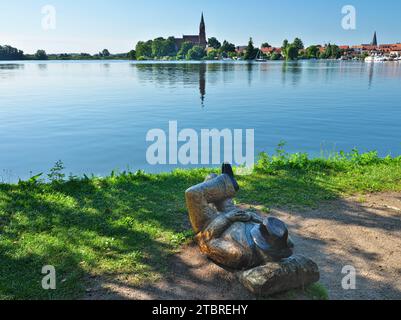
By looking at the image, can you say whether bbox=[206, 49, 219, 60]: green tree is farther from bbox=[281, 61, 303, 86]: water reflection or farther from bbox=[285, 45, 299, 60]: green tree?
bbox=[281, 61, 303, 86]: water reflection

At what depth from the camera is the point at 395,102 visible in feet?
110

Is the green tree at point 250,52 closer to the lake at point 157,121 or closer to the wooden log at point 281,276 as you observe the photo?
the lake at point 157,121

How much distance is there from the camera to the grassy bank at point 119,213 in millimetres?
6305

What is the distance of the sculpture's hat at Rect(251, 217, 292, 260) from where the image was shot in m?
5.29

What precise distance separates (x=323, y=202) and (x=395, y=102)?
28815 mm

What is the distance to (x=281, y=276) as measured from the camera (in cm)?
525

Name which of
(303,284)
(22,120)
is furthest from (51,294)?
(22,120)

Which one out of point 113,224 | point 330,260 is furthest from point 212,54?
point 330,260

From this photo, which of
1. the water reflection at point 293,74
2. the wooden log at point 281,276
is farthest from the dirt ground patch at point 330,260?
the water reflection at point 293,74

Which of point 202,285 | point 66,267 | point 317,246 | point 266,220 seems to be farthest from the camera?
point 317,246

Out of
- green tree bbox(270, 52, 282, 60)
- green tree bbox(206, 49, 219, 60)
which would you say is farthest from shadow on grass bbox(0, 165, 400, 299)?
green tree bbox(206, 49, 219, 60)

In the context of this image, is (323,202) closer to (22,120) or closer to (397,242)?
(397,242)

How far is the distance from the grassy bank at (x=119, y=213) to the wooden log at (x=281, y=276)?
5.50 feet
